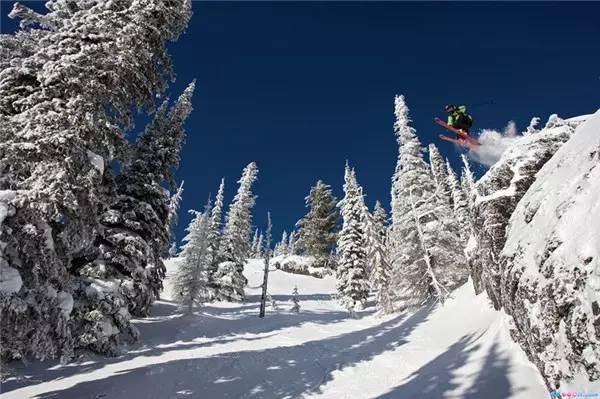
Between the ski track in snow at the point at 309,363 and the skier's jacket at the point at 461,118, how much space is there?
362 inches

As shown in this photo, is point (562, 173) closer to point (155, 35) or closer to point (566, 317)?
point (566, 317)

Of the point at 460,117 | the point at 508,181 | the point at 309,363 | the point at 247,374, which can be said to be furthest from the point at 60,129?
the point at 460,117

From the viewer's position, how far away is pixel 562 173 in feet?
28.9

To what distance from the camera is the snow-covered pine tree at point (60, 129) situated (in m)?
8.77

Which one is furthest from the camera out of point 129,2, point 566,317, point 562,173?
point 129,2

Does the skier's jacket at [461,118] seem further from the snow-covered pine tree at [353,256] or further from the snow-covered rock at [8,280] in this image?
the snow-covered rock at [8,280]

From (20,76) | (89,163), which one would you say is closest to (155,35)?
(20,76)

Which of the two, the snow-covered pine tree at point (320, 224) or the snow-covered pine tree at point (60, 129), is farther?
the snow-covered pine tree at point (320, 224)

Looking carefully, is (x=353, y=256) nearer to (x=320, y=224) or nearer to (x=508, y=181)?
(x=320, y=224)

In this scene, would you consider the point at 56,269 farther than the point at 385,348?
No

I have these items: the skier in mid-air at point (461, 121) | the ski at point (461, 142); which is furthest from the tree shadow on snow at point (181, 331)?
the skier in mid-air at point (461, 121)

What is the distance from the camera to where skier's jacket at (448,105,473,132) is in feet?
71.3

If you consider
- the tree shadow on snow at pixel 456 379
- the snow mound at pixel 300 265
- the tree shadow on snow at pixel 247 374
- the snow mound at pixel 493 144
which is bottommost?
the tree shadow on snow at pixel 247 374

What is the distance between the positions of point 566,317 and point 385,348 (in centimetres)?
1266
